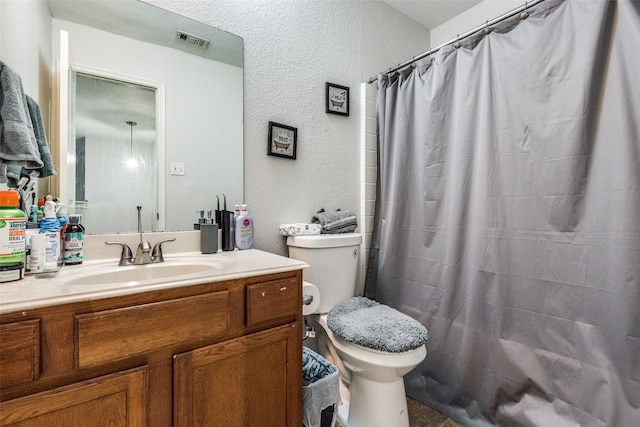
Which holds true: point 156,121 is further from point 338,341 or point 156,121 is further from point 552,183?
point 552,183

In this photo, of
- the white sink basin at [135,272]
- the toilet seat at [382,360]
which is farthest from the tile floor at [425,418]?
the white sink basin at [135,272]

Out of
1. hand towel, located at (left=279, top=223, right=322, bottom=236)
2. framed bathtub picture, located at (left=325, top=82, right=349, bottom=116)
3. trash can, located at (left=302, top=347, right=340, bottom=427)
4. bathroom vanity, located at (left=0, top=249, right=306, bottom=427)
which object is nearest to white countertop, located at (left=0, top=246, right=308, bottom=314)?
bathroom vanity, located at (left=0, top=249, right=306, bottom=427)

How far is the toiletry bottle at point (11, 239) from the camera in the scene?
0.74 metres

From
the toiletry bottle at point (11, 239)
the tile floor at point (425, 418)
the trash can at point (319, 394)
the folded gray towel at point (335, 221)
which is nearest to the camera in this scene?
the toiletry bottle at point (11, 239)

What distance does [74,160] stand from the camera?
1125mm

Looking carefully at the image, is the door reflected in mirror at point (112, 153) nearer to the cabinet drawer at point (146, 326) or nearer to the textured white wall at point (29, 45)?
the textured white wall at point (29, 45)

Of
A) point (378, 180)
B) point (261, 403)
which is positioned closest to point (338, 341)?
point (261, 403)

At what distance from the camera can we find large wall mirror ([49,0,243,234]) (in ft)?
3.72

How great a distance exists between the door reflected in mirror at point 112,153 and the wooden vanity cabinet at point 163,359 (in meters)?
0.56

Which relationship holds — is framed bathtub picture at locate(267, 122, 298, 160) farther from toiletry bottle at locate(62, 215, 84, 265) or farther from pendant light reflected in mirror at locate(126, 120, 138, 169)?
toiletry bottle at locate(62, 215, 84, 265)

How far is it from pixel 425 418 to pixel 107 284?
154 cm

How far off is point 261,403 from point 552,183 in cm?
137

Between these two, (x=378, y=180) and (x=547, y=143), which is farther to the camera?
(x=378, y=180)

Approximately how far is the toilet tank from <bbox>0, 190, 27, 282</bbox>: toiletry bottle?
1002 mm
